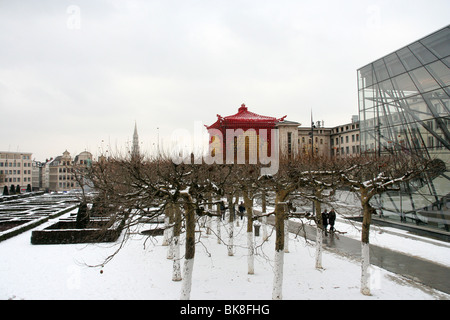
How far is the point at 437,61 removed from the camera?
20953mm

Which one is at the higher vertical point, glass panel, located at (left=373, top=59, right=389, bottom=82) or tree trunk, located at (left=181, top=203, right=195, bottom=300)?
glass panel, located at (left=373, top=59, right=389, bottom=82)

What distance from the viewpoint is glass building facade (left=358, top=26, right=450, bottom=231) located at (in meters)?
20.2

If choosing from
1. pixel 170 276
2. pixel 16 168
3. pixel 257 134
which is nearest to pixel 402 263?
pixel 170 276

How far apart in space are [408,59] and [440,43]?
251 centimetres

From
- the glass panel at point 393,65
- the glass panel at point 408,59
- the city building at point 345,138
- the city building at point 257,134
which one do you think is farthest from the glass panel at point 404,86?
the city building at point 345,138

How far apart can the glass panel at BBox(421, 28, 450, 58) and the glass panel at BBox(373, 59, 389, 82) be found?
3907mm

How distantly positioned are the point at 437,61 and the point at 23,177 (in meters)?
114

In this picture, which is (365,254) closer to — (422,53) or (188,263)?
(188,263)

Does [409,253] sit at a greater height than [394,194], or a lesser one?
lesser

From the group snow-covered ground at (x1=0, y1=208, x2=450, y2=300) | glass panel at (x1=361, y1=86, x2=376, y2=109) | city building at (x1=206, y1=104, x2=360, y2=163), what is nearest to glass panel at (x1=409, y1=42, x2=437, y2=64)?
glass panel at (x1=361, y1=86, x2=376, y2=109)

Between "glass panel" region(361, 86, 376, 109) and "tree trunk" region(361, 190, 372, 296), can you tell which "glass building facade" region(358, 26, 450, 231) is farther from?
"tree trunk" region(361, 190, 372, 296)
